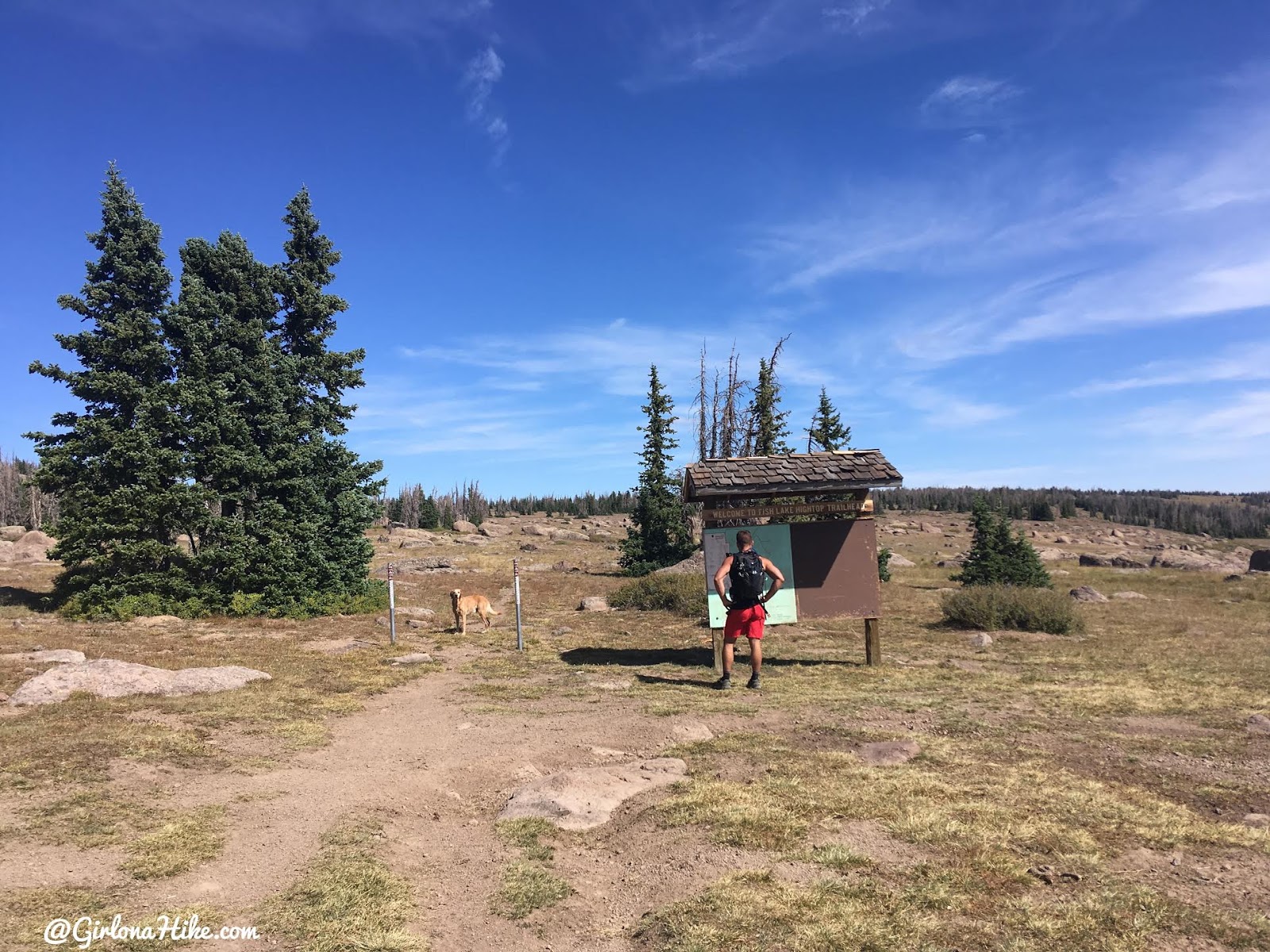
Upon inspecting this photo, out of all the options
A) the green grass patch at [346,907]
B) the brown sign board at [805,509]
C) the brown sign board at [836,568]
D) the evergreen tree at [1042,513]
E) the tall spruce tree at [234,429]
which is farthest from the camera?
the evergreen tree at [1042,513]

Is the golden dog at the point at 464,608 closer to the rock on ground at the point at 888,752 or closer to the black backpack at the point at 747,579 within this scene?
the black backpack at the point at 747,579

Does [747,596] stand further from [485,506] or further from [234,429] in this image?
[485,506]

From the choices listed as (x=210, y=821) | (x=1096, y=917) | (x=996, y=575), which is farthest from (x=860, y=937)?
(x=996, y=575)

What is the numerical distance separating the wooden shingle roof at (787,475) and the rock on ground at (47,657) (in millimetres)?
10346

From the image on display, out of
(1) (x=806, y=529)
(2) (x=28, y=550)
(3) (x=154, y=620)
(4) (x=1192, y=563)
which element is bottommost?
(3) (x=154, y=620)

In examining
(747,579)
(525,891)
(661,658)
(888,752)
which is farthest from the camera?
(661,658)

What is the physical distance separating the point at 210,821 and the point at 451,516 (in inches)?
3855

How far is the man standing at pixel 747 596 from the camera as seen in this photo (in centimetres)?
1053

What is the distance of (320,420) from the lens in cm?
2206

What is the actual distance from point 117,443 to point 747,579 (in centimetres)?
1663

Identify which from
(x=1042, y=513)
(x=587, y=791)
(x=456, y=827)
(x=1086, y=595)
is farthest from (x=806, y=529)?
(x=1042, y=513)

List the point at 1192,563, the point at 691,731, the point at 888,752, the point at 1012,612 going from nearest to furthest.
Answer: the point at 888,752 < the point at 691,731 < the point at 1012,612 < the point at 1192,563

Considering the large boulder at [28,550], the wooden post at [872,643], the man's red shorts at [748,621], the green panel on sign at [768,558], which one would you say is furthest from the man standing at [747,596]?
the large boulder at [28,550]

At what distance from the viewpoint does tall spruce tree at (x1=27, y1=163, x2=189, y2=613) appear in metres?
18.2
